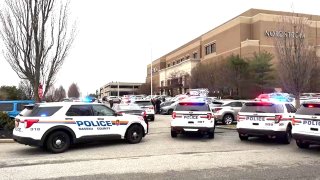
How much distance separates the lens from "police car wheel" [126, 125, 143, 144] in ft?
46.4

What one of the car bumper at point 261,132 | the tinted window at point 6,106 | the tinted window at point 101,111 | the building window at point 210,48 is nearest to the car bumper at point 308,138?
the car bumper at point 261,132

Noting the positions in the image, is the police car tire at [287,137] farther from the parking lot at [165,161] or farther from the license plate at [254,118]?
the license plate at [254,118]

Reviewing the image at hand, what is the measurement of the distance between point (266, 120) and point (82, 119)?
632 cm

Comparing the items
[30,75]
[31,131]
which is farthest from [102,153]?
[30,75]

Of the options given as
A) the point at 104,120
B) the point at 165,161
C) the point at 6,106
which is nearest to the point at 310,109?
the point at 165,161

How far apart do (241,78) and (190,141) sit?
150 ft

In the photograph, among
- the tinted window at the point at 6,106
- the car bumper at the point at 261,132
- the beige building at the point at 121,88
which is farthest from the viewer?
the beige building at the point at 121,88

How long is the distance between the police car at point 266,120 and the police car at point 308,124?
4.90ft

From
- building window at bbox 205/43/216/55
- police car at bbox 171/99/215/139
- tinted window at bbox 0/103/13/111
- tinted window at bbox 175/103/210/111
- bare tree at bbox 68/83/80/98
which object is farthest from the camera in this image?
bare tree at bbox 68/83/80/98

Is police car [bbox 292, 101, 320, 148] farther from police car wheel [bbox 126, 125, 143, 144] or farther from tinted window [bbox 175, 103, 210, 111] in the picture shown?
police car wheel [bbox 126, 125, 143, 144]

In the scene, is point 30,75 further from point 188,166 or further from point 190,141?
point 188,166

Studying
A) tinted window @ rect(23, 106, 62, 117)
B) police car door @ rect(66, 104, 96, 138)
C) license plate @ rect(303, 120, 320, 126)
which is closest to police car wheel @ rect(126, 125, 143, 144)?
police car door @ rect(66, 104, 96, 138)

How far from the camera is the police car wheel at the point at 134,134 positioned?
14148mm

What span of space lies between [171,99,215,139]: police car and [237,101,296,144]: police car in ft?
4.45
